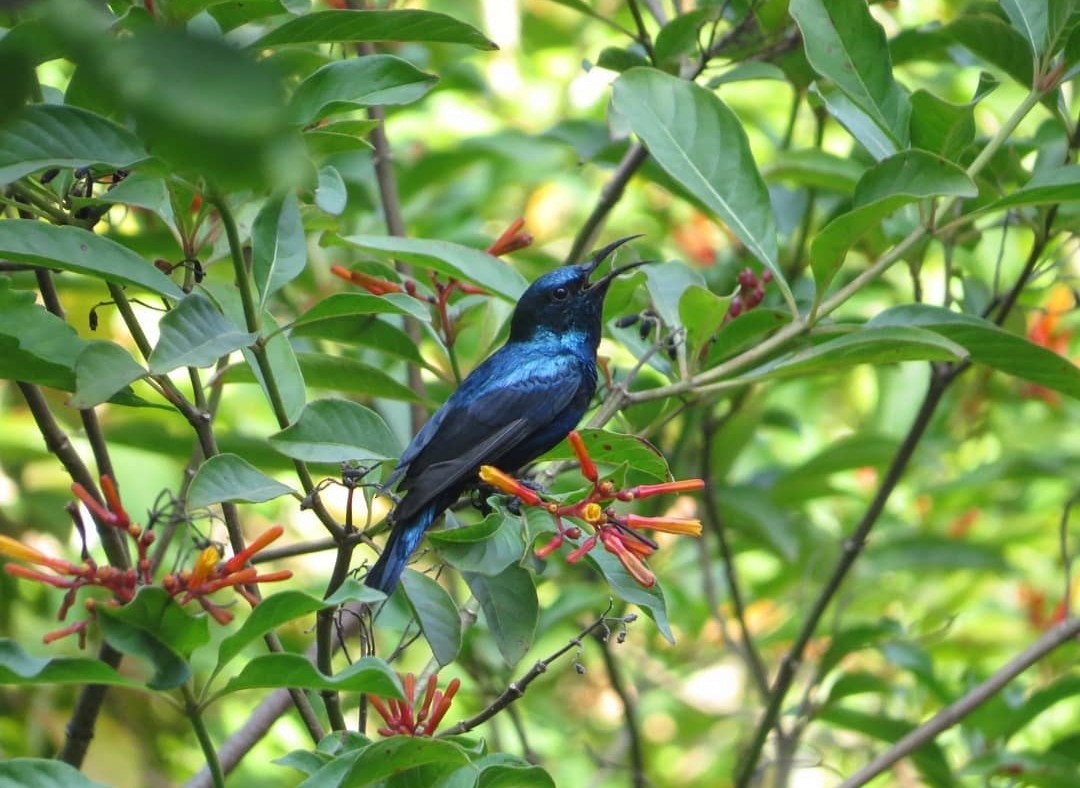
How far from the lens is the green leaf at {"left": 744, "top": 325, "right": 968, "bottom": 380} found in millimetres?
2379

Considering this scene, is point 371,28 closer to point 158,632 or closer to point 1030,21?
point 158,632

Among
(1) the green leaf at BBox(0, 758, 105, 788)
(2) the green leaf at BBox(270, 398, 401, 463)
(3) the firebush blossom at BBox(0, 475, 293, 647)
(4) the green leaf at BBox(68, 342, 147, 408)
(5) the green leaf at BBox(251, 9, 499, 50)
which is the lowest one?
(1) the green leaf at BBox(0, 758, 105, 788)

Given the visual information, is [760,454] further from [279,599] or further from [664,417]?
[279,599]

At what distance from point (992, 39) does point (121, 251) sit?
194 centimetres

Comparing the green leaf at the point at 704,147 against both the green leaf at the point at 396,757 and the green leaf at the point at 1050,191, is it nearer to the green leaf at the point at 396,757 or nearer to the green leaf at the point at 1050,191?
the green leaf at the point at 1050,191

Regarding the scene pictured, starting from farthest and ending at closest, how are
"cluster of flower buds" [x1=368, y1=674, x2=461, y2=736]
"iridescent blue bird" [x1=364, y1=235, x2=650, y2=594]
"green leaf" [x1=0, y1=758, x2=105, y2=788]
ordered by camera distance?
1. "iridescent blue bird" [x1=364, y1=235, x2=650, y2=594]
2. "cluster of flower buds" [x1=368, y1=674, x2=461, y2=736]
3. "green leaf" [x1=0, y1=758, x2=105, y2=788]

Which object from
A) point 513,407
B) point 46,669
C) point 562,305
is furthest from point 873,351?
point 46,669

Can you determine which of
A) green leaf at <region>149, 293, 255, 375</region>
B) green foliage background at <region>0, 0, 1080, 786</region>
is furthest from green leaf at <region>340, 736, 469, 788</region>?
green leaf at <region>149, 293, 255, 375</region>

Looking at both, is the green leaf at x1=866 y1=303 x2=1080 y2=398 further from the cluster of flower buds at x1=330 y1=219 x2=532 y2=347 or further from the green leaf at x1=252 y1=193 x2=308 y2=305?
the green leaf at x1=252 y1=193 x2=308 y2=305

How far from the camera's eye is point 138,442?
3301 mm

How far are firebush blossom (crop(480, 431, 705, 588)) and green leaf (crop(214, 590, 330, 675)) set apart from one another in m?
0.40

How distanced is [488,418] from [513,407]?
12 cm

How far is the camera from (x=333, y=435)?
84.8 inches

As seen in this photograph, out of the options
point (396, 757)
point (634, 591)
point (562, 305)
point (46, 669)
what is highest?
point (562, 305)
